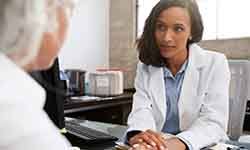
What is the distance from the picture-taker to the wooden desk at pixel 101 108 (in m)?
2.62

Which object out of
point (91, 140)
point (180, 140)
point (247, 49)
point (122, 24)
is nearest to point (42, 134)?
point (91, 140)

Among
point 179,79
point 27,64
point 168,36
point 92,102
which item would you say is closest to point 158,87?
point 179,79

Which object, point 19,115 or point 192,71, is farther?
point 192,71

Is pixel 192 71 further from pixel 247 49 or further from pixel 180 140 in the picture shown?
pixel 247 49

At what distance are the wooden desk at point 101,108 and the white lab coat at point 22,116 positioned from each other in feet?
7.11

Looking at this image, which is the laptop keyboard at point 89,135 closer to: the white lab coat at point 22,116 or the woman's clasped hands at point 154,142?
the woman's clasped hands at point 154,142

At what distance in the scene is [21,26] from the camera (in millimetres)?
363

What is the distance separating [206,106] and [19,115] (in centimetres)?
132

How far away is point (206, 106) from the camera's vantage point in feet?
5.07

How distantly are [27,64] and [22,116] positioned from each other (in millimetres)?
97

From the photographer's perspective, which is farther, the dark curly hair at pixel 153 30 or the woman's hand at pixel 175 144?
the dark curly hair at pixel 153 30

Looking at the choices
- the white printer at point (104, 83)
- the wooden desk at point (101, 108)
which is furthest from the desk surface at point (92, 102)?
the white printer at point (104, 83)

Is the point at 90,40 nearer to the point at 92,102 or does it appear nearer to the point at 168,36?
the point at 92,102

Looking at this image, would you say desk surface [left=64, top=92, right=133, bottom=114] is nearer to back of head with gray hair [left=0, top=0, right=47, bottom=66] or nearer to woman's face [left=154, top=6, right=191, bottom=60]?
woman's face [left=154, top=6, right=191, bottom=60]
